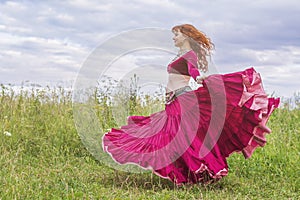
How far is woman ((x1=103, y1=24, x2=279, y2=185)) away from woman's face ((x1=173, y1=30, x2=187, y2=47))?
0.25m

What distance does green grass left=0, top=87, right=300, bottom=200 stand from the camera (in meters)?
5.26

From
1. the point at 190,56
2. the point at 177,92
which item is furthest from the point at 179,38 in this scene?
the point at 177,92

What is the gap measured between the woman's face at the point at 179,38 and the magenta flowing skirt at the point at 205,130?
714mm

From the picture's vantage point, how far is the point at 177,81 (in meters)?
5.89

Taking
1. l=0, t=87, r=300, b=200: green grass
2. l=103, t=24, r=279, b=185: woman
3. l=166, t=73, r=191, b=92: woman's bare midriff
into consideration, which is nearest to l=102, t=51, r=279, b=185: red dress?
l=103, t=24, r=279, b=185: woman

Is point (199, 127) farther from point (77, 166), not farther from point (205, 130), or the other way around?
point (77, 166)

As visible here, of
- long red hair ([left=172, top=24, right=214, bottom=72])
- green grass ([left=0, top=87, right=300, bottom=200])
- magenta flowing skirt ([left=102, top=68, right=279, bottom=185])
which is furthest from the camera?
long red hair ([left=172, top=24, right=214, bottom=72])

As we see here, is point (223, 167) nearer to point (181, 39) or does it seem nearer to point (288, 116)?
point (181, 39)

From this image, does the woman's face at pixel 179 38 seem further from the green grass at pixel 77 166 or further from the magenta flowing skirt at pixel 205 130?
the green grass at pixel 77 166

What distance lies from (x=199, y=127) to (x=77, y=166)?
7.21ft

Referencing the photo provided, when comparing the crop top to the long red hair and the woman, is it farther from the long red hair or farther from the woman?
the long red hair

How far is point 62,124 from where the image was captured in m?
8.12

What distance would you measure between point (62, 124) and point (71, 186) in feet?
9.52

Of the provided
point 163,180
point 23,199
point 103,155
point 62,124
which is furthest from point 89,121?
point 23,199
